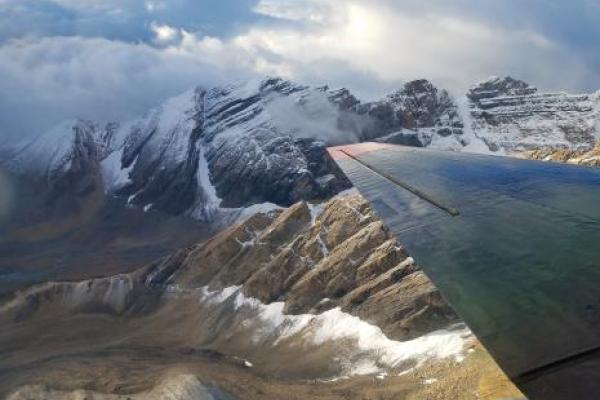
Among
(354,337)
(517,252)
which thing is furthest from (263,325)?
(517,252)

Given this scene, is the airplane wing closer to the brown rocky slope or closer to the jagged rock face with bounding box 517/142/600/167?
the brown rocky slope

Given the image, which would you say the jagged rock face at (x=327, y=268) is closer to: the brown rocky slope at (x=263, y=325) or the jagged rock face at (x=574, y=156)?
the brown rocky slope at (x=263, y=325)

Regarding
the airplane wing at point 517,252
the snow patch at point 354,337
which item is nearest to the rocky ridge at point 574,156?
the snow patch at point 354,337

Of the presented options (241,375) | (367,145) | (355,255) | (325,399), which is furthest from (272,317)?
(367,145)

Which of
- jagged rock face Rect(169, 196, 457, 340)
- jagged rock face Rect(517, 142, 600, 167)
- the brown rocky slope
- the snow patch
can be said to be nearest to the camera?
the brown rocky slope

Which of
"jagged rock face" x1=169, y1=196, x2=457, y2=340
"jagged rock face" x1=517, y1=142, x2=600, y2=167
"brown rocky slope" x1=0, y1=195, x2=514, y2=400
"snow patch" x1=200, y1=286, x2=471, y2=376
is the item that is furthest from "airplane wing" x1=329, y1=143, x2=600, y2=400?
"jagged rock face" x1=517, y1=142, x2=600, y2=167

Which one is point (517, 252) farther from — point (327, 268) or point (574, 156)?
point (574, 156)

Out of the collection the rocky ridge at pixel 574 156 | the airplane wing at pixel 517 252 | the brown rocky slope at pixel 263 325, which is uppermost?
the airplane wing at pixel 517 252

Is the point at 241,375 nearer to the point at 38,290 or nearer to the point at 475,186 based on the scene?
the point at 475,186

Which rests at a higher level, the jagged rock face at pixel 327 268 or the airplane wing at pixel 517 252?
the airplane wing at pixel 517 252
